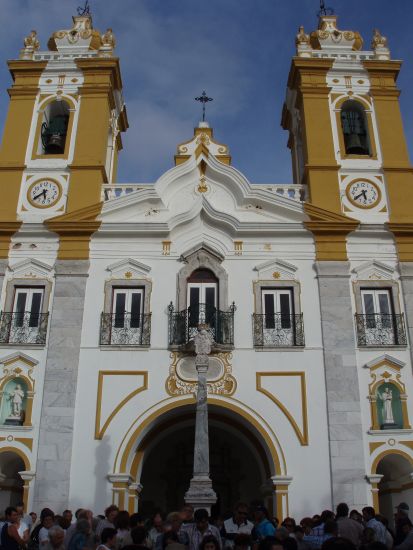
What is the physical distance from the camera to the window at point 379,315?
48.8ft

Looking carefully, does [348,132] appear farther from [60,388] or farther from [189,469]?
[60,388]

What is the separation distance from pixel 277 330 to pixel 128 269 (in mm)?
4086

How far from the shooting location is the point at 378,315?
15133 millimetres

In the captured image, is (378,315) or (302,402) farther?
(378,315)

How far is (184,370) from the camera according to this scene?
14547 millimetres

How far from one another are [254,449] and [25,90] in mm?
12339

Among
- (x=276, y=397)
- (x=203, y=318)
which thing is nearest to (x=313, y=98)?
(x=203, y=318)

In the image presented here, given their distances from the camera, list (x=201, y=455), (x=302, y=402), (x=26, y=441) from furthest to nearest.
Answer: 1. (x=302, y=402)
2. (x=26, y=441)
3. (x=201, y=455)

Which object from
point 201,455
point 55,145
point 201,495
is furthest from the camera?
point 55,145

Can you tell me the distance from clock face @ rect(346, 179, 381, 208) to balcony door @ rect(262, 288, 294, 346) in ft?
10.8

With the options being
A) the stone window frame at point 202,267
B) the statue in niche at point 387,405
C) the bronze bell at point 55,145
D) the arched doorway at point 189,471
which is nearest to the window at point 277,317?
the stone window frame at point 202,267

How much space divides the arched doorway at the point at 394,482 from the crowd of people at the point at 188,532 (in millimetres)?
4770

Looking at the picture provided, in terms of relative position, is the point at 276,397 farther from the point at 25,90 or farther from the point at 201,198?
the point at 25,90

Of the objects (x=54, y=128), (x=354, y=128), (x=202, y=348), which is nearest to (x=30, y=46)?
(x=54, y=128)
